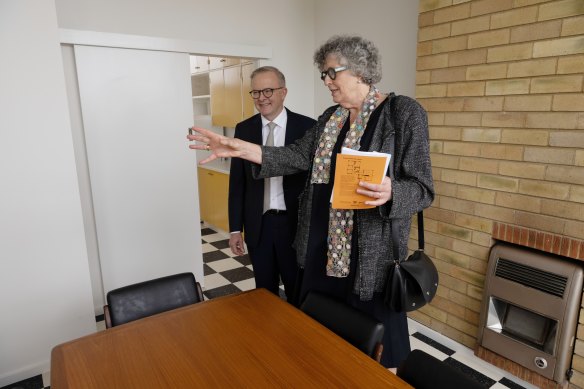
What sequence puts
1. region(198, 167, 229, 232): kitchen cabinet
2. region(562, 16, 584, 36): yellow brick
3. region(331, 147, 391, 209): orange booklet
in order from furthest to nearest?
region(198, 167, 229, 232): kitchen cabinet
region(562, 16, 584, 36): yellow brick
region(331, 147, 391, 209): orange booklet

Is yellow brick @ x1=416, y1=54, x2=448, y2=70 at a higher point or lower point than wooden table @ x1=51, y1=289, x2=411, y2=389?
higher

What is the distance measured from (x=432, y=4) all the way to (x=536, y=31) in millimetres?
681

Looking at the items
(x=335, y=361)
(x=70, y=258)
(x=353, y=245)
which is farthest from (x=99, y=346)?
(x=70, y=258)

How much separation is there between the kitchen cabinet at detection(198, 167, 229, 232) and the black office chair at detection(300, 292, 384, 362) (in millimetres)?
3245

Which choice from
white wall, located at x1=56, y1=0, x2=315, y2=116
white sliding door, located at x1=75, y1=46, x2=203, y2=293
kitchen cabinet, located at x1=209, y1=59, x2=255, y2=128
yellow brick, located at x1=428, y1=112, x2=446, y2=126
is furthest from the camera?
kitchen cabinet, located at x1=209, y1=59, x2=255, y2=128

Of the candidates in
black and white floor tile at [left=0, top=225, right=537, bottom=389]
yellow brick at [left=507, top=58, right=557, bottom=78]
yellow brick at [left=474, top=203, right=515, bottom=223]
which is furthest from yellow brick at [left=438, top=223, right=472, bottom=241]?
yellow brick at [left=507, top=58, right=557, bottom=78]

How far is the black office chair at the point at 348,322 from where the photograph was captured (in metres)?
1.32

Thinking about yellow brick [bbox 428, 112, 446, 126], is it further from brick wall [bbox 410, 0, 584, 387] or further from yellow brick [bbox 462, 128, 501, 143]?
yellow brick [bbox 462, 128, 501, 143]

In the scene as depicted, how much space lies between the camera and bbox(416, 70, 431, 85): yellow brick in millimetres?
2536

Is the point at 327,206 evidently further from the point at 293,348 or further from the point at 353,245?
the point at 293,348

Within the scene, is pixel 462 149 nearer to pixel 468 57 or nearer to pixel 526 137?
pixel 526 137

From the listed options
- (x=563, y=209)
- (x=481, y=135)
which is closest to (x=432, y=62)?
(x=481, y=135)

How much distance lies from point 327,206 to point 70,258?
1.67 metres

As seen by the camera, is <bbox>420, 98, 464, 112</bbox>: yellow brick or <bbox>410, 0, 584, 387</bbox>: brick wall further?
<bbox>420, 98, 464, 112</bbox>: yellow brick
